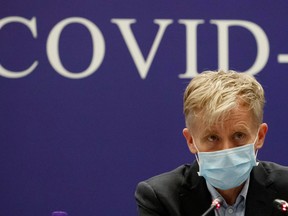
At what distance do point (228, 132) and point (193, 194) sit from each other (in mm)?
236

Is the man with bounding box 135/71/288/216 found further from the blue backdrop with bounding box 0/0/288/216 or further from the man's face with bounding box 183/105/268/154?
the blue backdrop with bounding box 0/0/288/216

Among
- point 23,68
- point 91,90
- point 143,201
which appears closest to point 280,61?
point 91,90

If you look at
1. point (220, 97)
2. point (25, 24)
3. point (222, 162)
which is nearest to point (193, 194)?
point (222, 162)

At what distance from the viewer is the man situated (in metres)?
1.85

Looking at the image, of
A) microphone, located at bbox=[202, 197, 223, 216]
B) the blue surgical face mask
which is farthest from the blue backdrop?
microphone, located at bbox=[202, 197, 223, 216]

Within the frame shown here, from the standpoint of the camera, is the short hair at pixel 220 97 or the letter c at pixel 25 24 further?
the letter c at pixel 25 24

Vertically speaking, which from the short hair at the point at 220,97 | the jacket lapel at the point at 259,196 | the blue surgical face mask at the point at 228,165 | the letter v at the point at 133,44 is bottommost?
the jacket lapel at the point at 259,196

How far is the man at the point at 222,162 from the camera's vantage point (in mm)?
1853

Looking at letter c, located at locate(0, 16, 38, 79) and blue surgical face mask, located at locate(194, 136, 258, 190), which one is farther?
letter c, located at locate(0, 16, 38, 79)

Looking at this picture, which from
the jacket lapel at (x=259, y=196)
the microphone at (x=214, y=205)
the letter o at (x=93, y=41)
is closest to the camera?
the microphone at (x=214, y=205)

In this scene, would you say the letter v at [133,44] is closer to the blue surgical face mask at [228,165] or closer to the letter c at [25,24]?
the letter c at [25,24]

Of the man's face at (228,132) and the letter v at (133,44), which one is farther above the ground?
the letter v at (133,44)

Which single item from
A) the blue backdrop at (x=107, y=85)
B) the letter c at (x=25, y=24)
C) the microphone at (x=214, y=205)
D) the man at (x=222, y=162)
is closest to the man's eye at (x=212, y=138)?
the man at (x=222, y=162)

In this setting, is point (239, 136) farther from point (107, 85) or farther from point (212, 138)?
point (107, 85)
